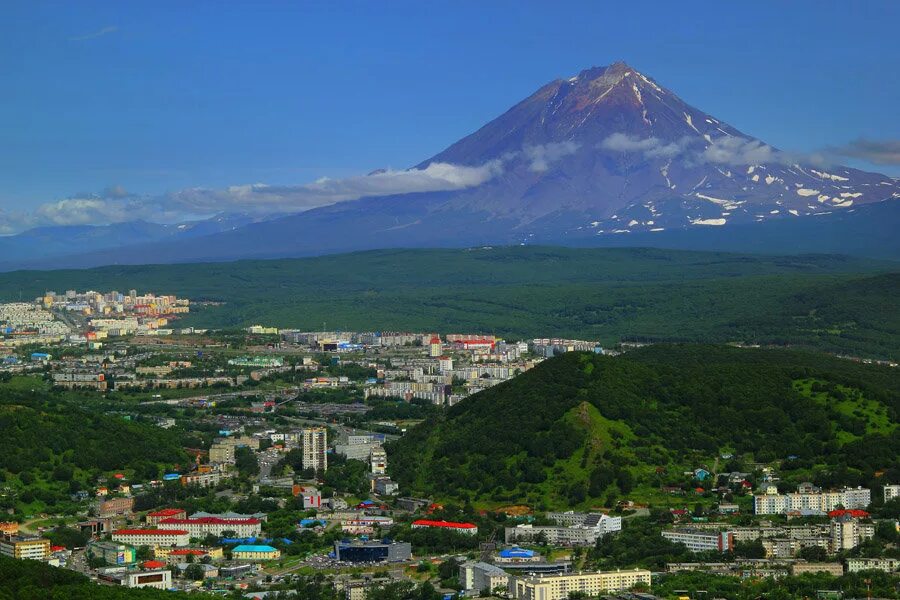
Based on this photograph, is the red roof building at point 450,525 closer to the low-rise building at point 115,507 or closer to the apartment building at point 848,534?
the apartment building at point 848,534

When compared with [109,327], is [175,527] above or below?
below

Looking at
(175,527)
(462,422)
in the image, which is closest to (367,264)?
(462,422)

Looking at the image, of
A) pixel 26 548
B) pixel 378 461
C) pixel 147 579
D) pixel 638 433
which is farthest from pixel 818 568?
pixel 378 461

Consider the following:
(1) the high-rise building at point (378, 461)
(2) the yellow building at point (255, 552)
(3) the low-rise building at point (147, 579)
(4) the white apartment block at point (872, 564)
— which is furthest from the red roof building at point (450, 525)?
(4) the white apartment block at point (872, 564)


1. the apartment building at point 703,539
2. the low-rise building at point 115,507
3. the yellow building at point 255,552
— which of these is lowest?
the yellow building at point 255,552

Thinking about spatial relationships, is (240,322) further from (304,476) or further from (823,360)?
(304,476)

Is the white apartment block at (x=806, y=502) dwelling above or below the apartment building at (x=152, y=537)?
above
